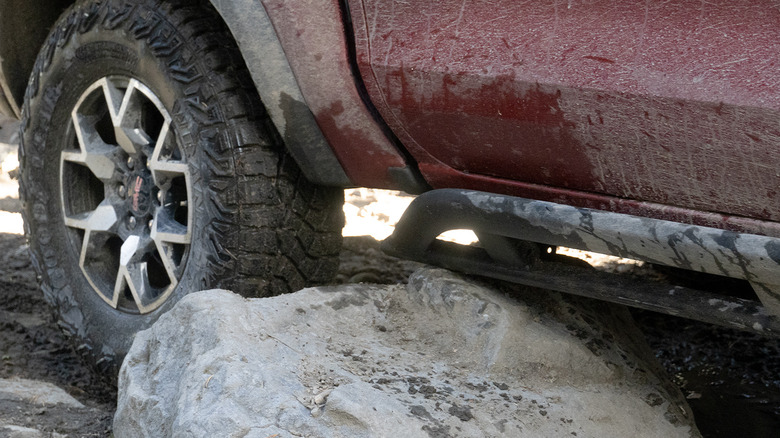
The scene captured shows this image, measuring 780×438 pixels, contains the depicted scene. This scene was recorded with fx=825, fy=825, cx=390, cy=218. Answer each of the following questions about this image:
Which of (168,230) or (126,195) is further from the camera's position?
(126,195)

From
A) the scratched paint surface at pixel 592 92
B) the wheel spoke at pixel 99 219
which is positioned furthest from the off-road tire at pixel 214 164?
the scratched paint surface at pixel 592 92

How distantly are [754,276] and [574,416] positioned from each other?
19.5 inches

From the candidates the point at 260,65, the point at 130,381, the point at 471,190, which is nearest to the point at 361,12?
the point at 260,65

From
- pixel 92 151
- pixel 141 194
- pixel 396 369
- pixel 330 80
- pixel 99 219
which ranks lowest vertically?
pixel 396 369

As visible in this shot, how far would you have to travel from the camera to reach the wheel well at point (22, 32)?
9.59ft

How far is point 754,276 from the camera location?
5.04 ft

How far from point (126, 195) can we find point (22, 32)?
928mm

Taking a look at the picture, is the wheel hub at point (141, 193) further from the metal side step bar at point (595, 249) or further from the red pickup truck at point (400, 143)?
the metal side step bar at point (595, 249)

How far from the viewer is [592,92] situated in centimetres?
168

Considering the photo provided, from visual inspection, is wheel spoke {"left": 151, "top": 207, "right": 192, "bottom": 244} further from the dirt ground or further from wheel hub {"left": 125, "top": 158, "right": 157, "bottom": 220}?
the dirt ground

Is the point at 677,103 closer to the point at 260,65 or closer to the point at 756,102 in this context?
the point at 756,102

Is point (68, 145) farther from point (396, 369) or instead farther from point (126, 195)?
point (396, 369)

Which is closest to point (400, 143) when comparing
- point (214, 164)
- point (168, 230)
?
point (214, 164)

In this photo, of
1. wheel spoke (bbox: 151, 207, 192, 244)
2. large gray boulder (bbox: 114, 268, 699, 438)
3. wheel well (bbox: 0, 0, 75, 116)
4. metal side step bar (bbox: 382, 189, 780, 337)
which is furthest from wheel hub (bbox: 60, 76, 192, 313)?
metal side step bar (bbox: 382, 189, 780, 337)
